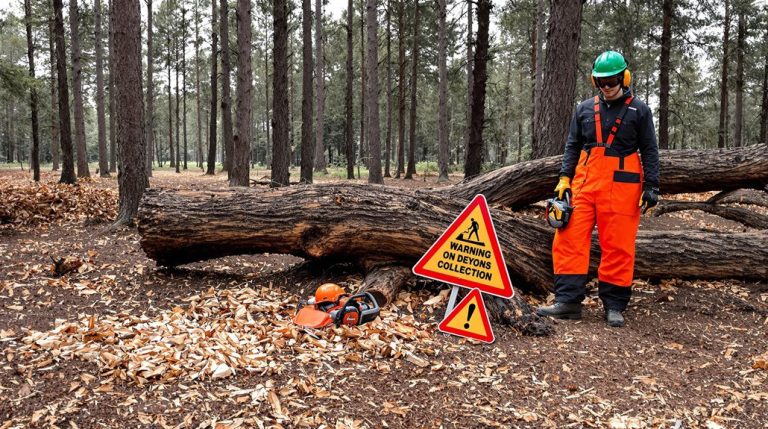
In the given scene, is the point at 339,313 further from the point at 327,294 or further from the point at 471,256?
the point at 471,256

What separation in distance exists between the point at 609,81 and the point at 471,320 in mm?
2447

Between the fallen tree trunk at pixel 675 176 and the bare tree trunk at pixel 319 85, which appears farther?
the bare tree trunk at pixel 319 85

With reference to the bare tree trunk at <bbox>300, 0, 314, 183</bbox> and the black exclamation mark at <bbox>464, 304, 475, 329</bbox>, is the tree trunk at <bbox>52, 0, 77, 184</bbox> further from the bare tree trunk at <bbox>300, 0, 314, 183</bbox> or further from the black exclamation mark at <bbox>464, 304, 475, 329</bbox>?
the black exclamation mark at <bbox>464, 304, 475, 329</bbox>

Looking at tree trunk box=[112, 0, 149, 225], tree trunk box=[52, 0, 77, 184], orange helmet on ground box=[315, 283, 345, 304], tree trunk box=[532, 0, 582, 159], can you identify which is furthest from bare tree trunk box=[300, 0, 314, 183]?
orange helmet on ground box=[315, 283, 345, 304]

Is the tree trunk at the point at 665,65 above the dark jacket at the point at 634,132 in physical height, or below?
above

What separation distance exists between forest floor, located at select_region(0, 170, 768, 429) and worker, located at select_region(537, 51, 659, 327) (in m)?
0.29

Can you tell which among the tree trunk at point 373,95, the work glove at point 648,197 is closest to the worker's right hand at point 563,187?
the work glove at point 648,197

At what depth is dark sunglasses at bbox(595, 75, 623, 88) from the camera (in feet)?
13.5

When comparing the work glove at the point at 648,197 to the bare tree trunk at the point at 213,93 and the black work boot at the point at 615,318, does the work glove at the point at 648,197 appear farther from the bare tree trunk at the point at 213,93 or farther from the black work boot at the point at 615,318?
the bare tree trunk at the point at 213,93

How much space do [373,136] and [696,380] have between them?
42.5 feet

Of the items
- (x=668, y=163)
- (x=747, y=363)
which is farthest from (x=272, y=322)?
(x=668, y=163)

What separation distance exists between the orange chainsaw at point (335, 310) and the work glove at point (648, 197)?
2.51 meters

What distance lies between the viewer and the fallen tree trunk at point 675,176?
5668 millimetres

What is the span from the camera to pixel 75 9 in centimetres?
1647
